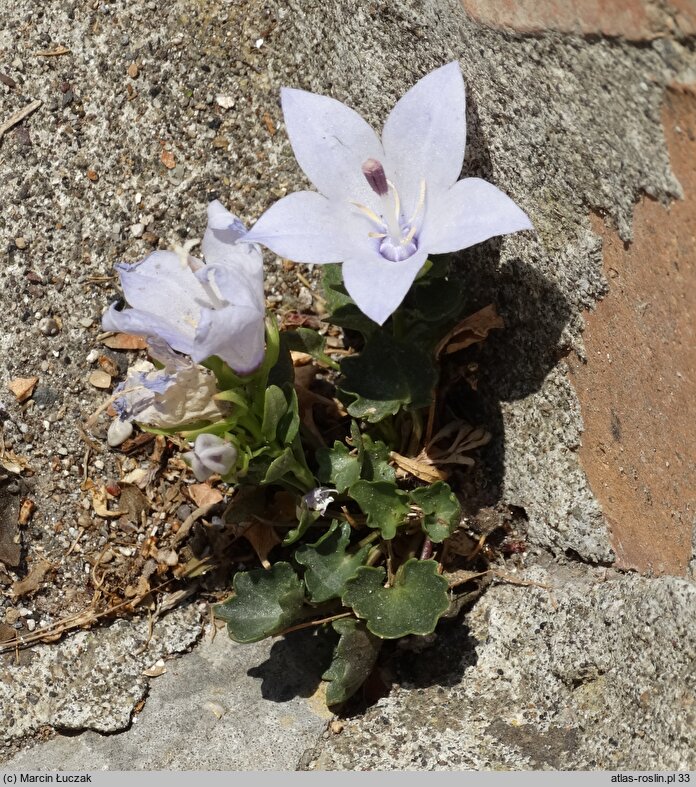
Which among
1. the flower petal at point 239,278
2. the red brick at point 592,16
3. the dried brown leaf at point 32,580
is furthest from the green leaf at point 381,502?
the red brick at point 592,16

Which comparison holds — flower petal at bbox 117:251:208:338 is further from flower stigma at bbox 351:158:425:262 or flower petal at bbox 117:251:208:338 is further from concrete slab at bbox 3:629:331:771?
concrete slab at bbox 3:629:331:771

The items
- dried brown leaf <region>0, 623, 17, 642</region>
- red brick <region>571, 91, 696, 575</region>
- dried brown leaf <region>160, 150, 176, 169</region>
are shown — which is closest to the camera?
red brick <region>571, 91, 696, 575</region>

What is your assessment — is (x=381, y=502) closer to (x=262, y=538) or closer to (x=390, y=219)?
(x=262, y=538)

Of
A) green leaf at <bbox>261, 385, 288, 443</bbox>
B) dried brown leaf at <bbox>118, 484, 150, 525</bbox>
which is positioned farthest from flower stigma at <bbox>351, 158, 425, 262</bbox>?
dried brown leaf at <bbox>118, 484, 150, 525</bbox>

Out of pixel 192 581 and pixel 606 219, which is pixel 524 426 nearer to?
pixel 606 219

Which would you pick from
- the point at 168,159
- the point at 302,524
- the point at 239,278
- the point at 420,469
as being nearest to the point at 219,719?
the point at 302,524

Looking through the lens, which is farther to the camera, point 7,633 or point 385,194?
point 7,633
